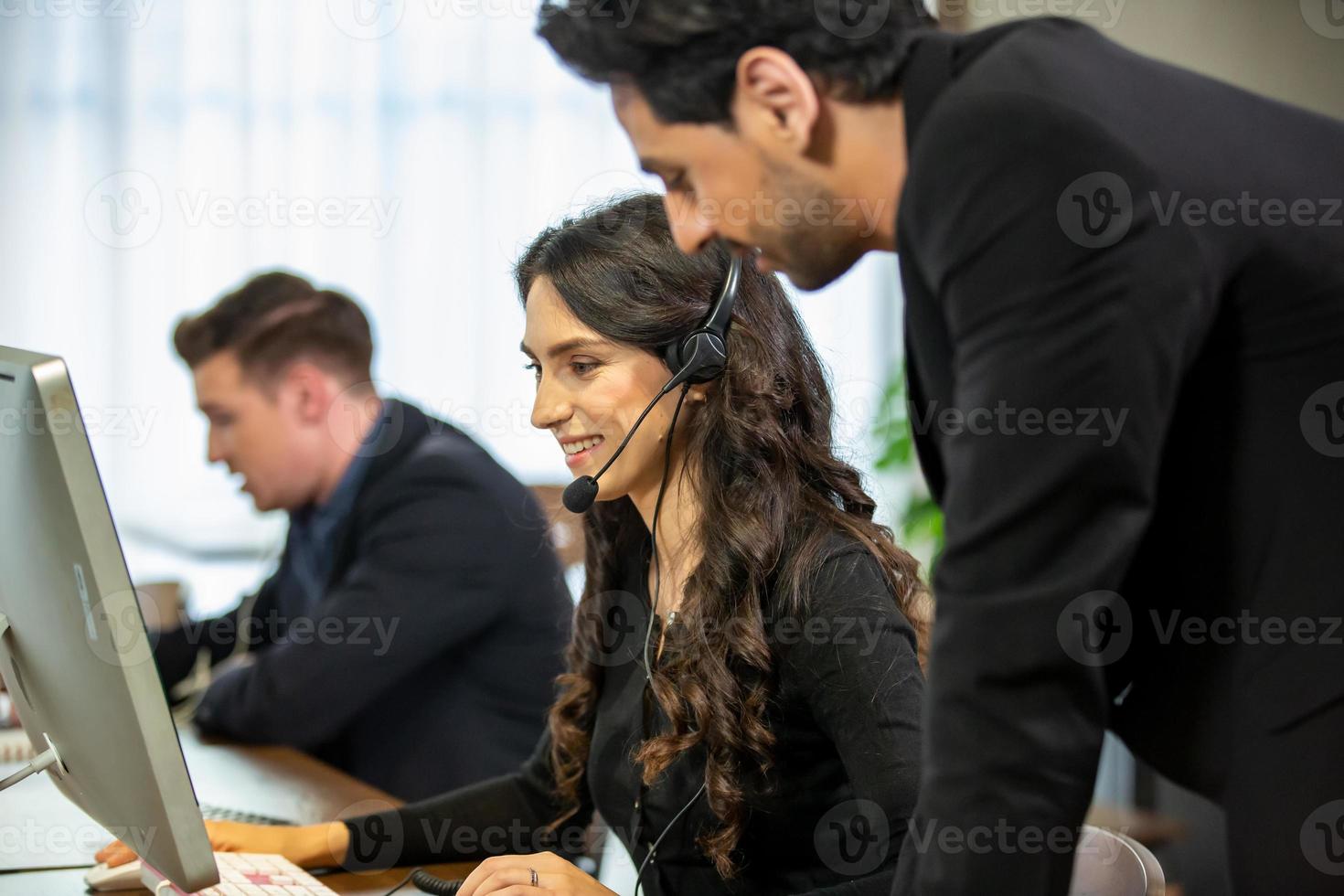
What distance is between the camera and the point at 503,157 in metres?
3.47

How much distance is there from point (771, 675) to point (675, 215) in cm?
54

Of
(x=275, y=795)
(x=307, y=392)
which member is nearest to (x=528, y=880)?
(x=275, y=795)

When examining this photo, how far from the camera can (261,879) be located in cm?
121

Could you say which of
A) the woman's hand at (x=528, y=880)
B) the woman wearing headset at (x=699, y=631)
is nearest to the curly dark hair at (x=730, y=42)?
the woman wearing headset at (x=699, y=631)

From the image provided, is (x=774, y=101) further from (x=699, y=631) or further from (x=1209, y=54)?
(x=1209, y=54)

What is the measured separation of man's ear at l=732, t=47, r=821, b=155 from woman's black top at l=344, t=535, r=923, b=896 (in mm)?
544

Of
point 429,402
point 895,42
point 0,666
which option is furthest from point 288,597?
point 895,42

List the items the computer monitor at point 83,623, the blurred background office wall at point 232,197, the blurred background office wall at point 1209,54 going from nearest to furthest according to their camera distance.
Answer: the computer monitor at point 83,623
the blurred background office wall at point 1209,54
the blurred background office wall at point 232,197

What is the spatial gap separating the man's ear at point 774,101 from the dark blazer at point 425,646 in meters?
1.26

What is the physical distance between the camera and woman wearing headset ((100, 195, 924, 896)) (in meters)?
1.17

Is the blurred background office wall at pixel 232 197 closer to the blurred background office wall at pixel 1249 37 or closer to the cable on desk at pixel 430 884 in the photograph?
the blurred background office wall at pixel 1249 37

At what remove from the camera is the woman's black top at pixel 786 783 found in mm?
1104

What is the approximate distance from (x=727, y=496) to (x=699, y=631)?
14cm

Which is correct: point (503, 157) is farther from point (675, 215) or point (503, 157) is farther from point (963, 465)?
point (963, 465)
